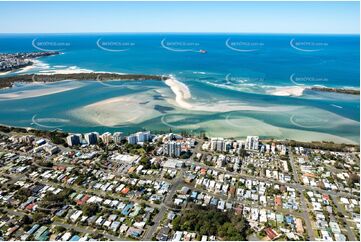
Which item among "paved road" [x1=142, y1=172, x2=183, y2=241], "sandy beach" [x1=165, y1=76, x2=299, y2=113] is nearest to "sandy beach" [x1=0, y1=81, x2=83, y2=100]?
"sandy beach" [x1=165, y1=76, x2=299, y2=113]

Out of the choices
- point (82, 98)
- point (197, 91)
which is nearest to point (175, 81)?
point (197, 91)

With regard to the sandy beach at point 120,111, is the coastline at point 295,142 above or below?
below

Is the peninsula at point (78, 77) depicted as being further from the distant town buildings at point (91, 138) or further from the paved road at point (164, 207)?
the paved road at point (164, 207)

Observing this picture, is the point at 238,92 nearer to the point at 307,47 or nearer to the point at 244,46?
the point at 244,46

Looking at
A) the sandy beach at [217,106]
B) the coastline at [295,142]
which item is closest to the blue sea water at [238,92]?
the sandy beach at [217,106]

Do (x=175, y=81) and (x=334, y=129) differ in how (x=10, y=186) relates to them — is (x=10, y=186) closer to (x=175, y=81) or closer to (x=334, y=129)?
(x=334, y=129)

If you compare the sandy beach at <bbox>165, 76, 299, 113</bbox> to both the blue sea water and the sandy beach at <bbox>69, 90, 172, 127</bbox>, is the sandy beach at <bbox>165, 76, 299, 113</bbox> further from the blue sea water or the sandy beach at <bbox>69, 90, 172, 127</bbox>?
the sandy beach at <bbox>69, 90, 172, 127</bbox>

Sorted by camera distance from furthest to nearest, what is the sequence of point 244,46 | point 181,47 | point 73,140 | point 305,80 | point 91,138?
1. point 244,46
2. point 181,47
3. point 305,80
4. point 91,138
5. point 73,140

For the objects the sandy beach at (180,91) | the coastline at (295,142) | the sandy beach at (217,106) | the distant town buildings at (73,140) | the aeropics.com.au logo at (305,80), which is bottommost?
the coastline at (295,142)

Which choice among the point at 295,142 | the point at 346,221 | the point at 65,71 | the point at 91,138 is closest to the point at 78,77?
the point at 65,71

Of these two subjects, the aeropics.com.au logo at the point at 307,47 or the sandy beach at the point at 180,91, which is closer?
Answer: the sandy beach at the point at 180,91

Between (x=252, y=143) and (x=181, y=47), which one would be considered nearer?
(x=252, y=143)
